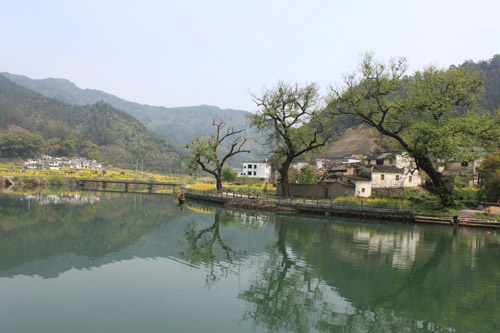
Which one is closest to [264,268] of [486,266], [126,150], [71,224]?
[486,266]

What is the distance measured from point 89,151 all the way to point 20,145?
101ft

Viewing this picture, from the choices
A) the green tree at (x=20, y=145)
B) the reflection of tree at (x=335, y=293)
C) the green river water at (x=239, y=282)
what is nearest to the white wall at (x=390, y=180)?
the green river water at (x=239, y=282)

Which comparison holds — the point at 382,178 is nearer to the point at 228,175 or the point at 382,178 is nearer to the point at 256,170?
the point at 228,175

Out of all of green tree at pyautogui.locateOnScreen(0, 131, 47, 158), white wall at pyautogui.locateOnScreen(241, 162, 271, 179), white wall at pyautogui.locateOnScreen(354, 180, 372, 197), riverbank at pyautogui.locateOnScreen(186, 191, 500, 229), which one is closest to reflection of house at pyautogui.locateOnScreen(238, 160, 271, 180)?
white wall at pyautogui.locateOnScreen(241, 162, 271, 179)

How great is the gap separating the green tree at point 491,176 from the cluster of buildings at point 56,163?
122 metres

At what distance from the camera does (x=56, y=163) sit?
132250 millimetres

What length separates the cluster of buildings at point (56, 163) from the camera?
122 metres

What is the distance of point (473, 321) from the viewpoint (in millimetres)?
10375

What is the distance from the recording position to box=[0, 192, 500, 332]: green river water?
9766 mm

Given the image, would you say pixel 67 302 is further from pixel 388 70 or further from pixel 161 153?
pixel 161 153

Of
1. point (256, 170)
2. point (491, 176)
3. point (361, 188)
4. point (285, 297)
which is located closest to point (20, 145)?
point (256, 170)

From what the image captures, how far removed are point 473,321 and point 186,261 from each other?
442 inches

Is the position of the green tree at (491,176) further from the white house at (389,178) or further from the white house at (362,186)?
the white house at (362,186)

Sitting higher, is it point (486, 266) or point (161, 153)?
point (161, 153)
